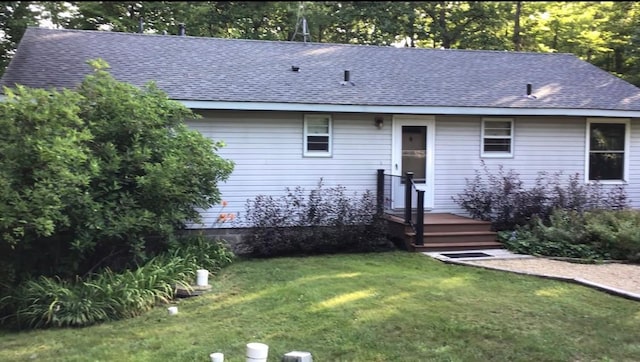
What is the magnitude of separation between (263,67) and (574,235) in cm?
720

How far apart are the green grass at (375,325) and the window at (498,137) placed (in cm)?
493

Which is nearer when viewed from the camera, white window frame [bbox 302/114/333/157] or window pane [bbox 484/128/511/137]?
white window frame [bbox 302/114/333/157]

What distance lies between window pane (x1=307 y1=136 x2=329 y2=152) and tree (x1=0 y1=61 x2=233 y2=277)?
2.80 m

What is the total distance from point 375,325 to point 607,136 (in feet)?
31.4

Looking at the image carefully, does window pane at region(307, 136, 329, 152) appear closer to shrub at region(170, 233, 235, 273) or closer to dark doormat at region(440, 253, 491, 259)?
shrub at region(170, 233, 235, 273)

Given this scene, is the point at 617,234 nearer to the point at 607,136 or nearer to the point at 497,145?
the point at 497,145

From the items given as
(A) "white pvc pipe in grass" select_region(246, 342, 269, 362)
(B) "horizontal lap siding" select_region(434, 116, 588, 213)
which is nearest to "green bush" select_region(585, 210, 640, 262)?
(B) "horizontal lap siding" select_region(434, 116, 588, 213)

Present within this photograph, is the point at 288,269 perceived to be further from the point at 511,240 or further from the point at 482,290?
the point at 511,240

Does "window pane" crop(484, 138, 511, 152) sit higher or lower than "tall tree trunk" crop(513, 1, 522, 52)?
lower

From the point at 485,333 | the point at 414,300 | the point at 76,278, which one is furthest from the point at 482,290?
the point at 76,278

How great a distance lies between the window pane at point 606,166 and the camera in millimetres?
12906

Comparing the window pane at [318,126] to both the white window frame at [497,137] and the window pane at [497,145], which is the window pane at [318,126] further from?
the window pane at [497,145]

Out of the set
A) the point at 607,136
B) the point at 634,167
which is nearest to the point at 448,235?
the point at 607,136

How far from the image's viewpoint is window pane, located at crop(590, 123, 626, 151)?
12891 millimetres
